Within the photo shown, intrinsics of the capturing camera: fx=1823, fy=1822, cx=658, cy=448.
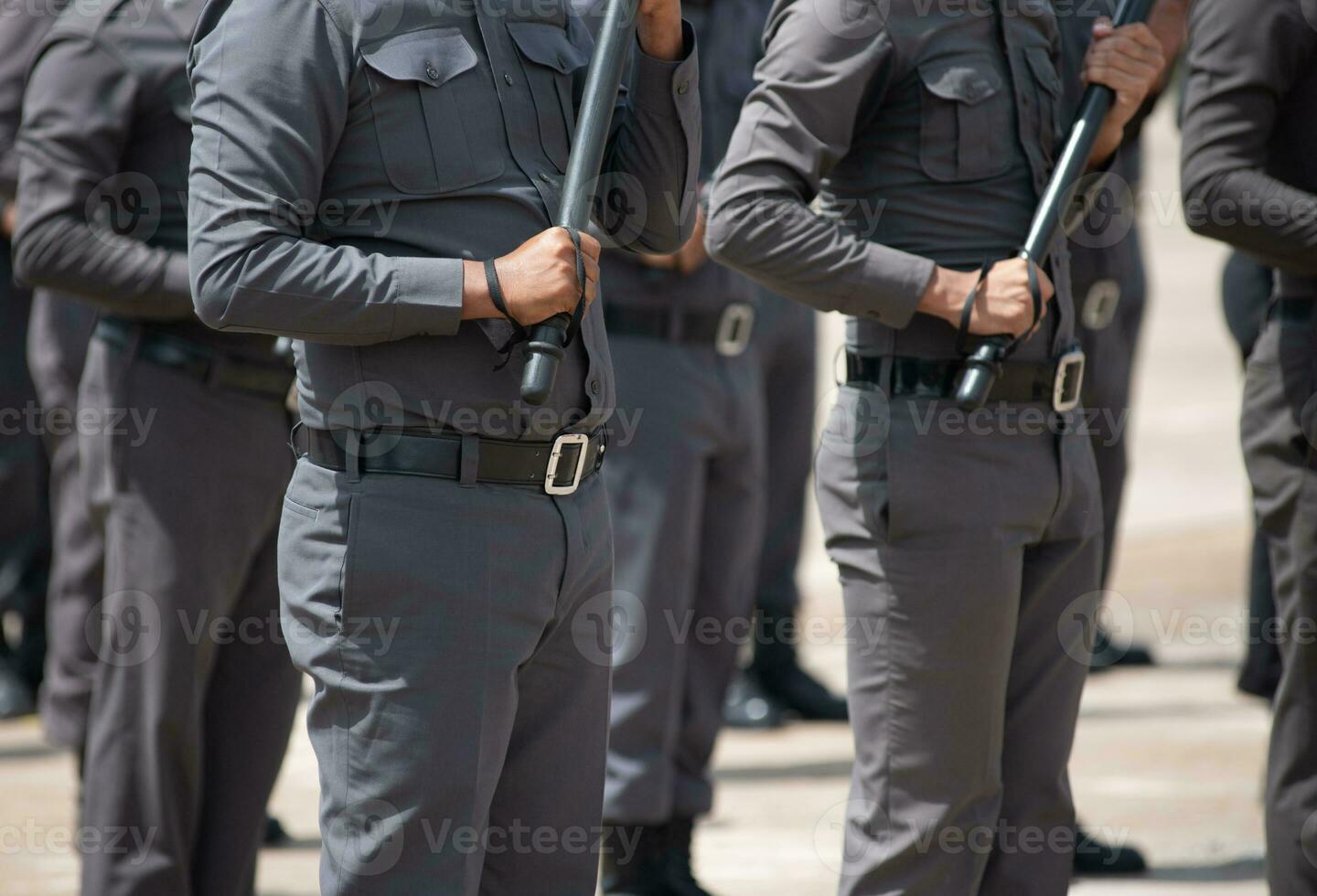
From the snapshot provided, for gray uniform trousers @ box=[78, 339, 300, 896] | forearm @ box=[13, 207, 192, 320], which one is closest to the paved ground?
gray uniform trousers @ box=[78, 339, 300, 896]

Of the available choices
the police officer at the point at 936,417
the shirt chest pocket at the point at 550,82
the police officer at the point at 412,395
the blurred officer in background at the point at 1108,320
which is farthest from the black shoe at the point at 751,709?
the shirt chest pocket at the point at 550,82

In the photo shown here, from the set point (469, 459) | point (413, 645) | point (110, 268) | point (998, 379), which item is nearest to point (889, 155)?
point (998, 379)

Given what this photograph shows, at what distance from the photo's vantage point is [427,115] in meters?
2.56

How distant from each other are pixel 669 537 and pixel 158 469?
1272 millimetres

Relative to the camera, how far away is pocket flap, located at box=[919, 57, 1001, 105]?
3.12m

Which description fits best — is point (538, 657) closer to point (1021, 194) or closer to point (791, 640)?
point (1021, 194)

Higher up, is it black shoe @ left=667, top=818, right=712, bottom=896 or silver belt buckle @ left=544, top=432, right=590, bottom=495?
silver belt buckle @ left=544, top=432, right=590, bottom=495

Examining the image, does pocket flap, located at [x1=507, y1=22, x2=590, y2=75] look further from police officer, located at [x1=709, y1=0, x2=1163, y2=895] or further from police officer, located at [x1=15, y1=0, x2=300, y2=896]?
police officer, located at [x1=15, y1=0, x2=300, y2=896]

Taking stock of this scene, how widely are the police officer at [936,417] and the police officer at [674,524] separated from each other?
42.6 inches

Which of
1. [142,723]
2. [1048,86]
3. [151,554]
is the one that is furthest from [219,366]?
[1048,86]

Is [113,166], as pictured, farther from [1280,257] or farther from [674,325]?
[1280,257]

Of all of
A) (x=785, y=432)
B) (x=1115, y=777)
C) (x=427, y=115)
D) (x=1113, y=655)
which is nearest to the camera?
(x=427, y=115)

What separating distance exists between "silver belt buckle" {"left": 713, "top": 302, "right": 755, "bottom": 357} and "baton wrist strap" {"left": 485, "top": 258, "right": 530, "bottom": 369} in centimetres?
199

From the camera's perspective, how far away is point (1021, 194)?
10.6ft
